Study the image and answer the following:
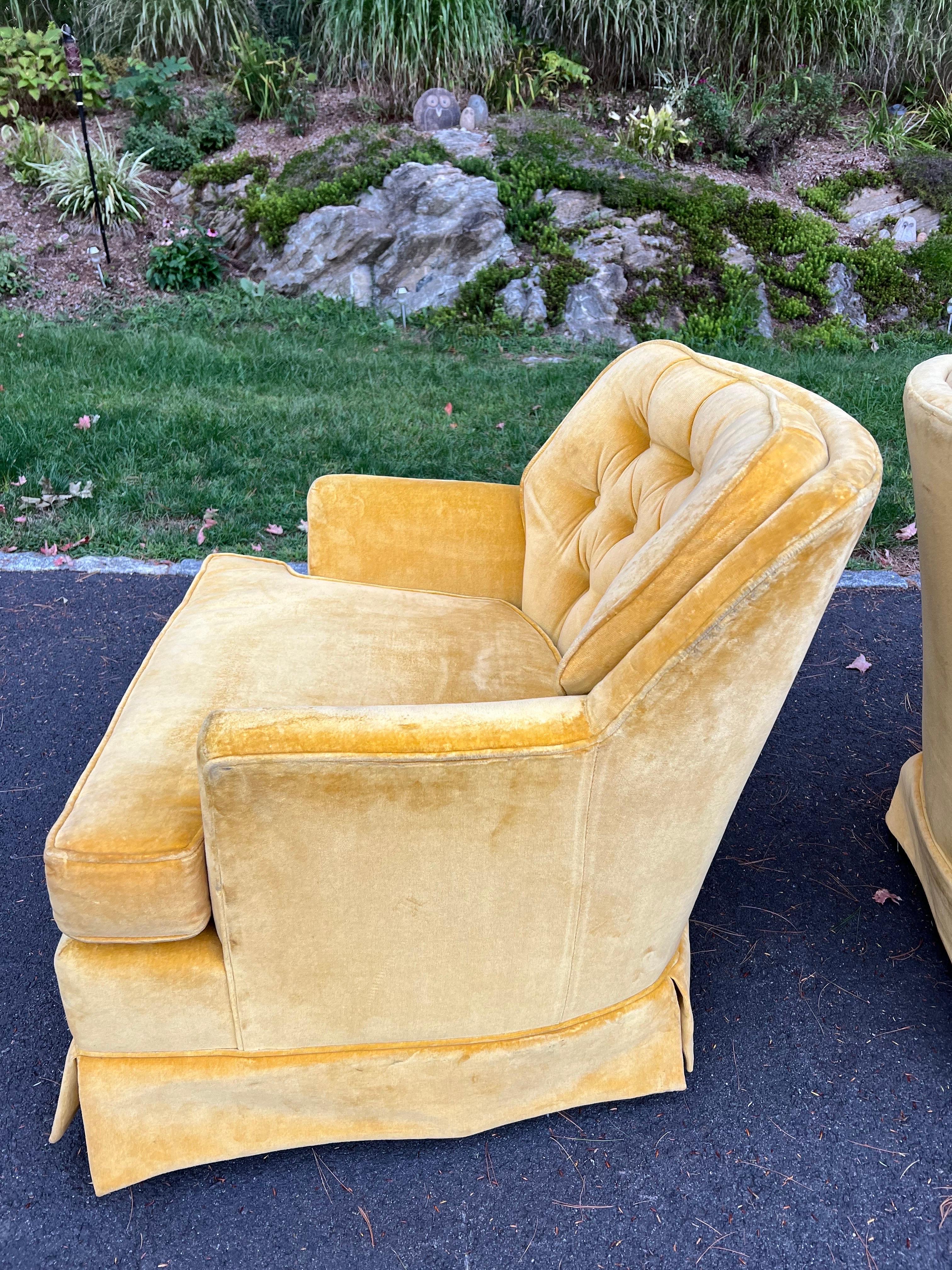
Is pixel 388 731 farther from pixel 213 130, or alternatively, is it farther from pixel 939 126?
pixel 939 126

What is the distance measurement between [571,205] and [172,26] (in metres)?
3.51

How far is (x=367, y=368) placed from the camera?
5.08 m

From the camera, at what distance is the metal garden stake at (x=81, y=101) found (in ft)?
16.4

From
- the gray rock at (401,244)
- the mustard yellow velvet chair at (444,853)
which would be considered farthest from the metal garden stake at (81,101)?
the mustard yellow velvet chair at (444,853)

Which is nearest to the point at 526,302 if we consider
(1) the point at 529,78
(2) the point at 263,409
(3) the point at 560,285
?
(3) the point at 560,285

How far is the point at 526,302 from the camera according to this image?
5.69m

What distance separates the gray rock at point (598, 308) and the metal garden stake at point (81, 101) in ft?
9.77

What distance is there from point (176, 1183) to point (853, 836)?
5.55 feet

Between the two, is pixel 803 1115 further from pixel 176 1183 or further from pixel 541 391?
pixel 541 391

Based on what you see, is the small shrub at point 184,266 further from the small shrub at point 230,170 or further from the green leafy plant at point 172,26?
the green leafy plant at point 172,26

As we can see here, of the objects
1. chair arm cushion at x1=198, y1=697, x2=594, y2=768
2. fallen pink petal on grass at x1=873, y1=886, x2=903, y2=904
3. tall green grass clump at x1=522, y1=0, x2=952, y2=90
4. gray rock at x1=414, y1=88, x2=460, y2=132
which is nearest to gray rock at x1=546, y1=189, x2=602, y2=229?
gray rock at x1=414, y1=88, x2=460, y2=132

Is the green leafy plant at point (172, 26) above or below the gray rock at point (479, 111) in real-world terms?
above

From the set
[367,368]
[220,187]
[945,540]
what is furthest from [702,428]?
[220,187]

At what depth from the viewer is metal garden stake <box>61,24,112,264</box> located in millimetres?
5004
